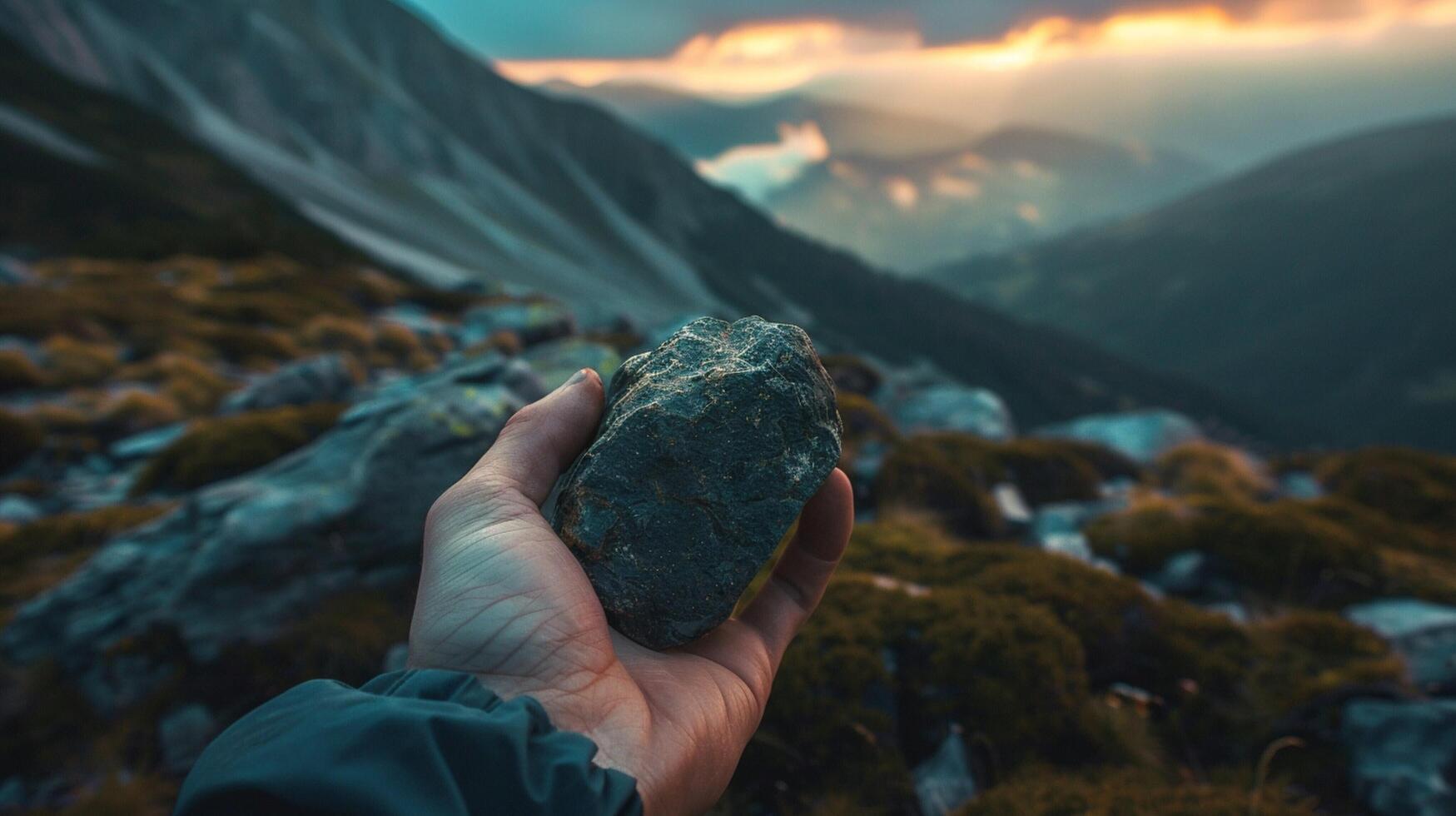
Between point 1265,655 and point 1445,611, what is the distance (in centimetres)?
236

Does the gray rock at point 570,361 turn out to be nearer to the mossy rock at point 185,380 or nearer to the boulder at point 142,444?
the boulder at point 142,444

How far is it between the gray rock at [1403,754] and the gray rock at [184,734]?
28.1 feet

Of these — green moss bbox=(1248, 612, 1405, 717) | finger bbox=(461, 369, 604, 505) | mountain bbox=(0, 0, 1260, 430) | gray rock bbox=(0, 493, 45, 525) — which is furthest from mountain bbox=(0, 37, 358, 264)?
green moss bbox=(1248, 612, 1405, 717)

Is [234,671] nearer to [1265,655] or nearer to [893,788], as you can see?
[893,788]

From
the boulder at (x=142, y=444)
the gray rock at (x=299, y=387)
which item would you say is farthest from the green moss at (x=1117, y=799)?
the gray rock at (x=299, y=387)

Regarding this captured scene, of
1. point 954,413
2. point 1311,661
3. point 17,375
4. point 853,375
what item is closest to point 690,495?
point 1311,661

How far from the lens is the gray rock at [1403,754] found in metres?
4.42

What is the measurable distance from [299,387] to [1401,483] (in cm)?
1928

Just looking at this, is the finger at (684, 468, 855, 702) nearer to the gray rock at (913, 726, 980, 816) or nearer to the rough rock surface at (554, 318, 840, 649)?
the rough rock surface at (554, 318, 840, 649)

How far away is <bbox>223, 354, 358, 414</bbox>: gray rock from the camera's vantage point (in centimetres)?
1235

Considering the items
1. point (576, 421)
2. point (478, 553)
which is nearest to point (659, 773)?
point (478, 553)

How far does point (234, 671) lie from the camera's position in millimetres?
6062

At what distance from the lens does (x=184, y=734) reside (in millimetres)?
5746

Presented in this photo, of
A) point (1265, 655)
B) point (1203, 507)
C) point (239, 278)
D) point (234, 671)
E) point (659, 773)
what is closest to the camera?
point (659, 773)
